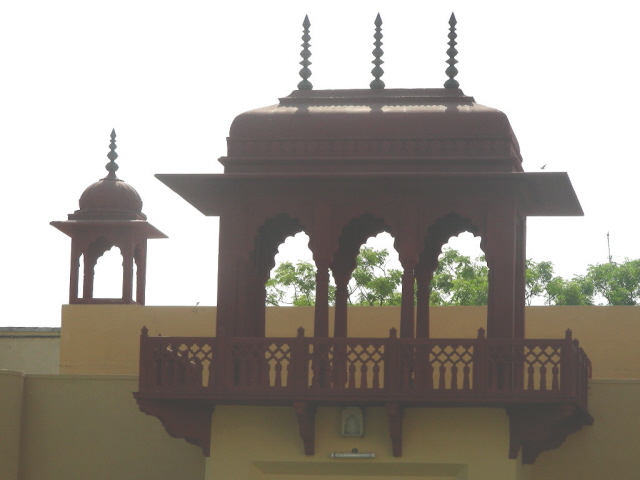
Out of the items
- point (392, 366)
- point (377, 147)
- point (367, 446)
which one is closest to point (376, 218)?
point (377, 147)

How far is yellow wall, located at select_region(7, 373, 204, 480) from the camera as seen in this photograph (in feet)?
57.7

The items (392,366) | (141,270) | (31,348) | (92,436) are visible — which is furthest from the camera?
(31,348)

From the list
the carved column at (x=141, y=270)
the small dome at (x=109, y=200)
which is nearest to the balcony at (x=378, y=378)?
the carved column at (x=141, y=270)

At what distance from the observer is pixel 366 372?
15.0 metres

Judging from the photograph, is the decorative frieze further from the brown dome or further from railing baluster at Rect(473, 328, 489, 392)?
the brown dome

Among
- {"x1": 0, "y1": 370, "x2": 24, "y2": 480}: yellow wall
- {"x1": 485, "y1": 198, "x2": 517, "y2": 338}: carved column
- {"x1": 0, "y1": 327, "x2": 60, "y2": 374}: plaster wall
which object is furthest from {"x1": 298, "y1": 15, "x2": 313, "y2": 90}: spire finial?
{"x1": 0, "y1": 327, "x2": 60, "y2": 374}: plaster wall

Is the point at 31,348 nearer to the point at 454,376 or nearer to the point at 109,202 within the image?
the point at 109,202

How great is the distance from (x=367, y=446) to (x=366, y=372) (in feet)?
3.27

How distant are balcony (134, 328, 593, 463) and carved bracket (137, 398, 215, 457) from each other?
0.04m

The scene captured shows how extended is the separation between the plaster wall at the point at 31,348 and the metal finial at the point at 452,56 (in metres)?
9.28

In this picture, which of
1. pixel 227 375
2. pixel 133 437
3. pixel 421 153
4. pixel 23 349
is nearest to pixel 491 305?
pixel 421 153

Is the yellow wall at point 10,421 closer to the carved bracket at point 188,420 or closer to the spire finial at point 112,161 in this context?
the carved bracket at point 188,420

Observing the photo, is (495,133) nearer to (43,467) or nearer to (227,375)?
(227,375)

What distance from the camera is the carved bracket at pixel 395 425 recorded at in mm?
15023
